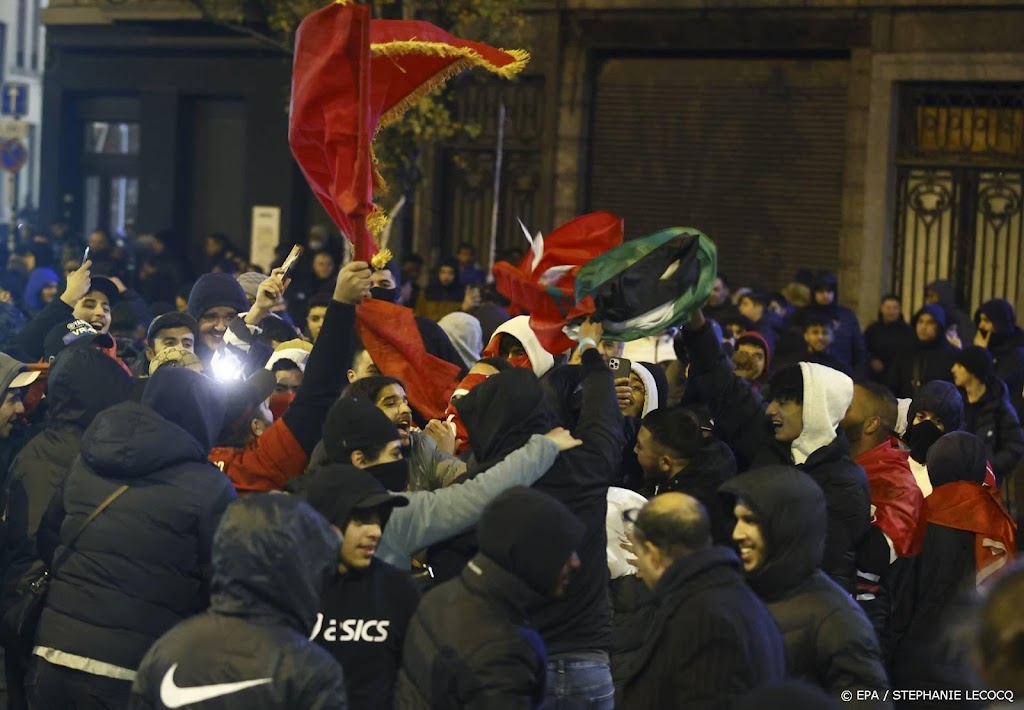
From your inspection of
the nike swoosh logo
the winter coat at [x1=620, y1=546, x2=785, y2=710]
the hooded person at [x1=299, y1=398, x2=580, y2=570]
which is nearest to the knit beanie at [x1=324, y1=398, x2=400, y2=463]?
the hooded person at [x1=299, y1=398, x2=580, y2=570]

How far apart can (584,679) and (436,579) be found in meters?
0.65

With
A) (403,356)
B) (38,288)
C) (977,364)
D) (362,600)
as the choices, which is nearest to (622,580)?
(362,600)

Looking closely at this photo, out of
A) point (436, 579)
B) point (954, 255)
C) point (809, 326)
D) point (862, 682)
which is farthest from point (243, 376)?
point (954, 255)

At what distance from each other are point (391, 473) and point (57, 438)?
212 cm

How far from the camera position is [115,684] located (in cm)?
535

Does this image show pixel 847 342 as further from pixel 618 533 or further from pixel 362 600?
pixel 362 600

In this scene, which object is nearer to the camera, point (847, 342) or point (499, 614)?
point (499, 614)

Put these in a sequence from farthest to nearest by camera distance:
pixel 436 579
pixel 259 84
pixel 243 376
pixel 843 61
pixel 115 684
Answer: pixel 259 84, pixel 843 61, pixel 243 376, pixel 436 579, pixel 115 684

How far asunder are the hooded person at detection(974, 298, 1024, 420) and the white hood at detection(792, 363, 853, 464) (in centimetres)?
647

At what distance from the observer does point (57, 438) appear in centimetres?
712

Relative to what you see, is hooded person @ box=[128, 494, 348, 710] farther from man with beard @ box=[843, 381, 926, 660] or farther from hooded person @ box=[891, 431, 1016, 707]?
hooded person @ box=[891, 431, 1016, 707]

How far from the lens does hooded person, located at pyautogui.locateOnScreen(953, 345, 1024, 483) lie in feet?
34.4

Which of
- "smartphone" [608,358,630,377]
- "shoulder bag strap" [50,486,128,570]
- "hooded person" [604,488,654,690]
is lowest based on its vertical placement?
"hooded person" [604,488,654,690]

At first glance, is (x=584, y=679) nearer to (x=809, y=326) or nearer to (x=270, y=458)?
(x=270, y=458)
